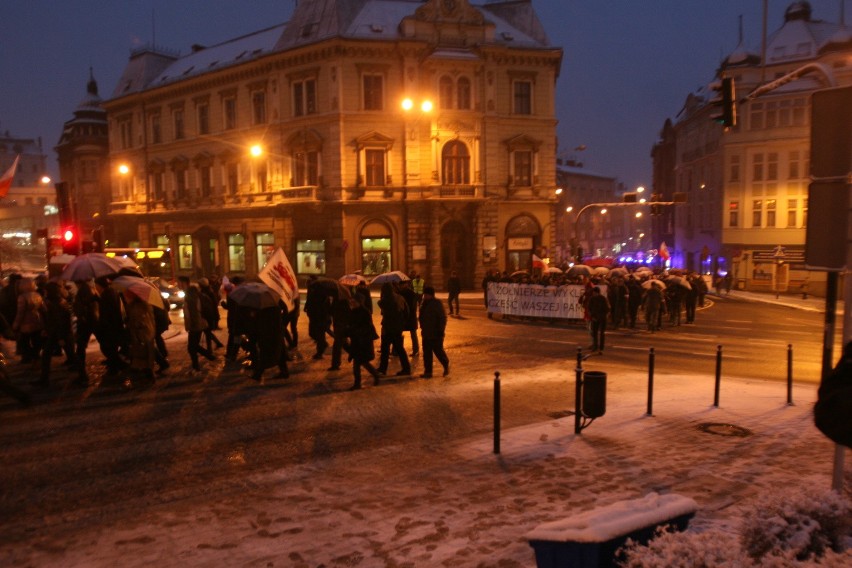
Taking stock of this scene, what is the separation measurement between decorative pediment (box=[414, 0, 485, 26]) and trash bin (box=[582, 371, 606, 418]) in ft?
112

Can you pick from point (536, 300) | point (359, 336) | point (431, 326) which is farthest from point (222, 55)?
point (359, 336)

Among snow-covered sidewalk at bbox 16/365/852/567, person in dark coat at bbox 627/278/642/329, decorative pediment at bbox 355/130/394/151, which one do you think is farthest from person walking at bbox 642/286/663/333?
decorative pediment at bbox 355/130/394/151

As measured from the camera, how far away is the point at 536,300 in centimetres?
2183

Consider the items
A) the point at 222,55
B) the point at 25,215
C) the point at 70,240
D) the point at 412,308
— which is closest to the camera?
the point at 412,308

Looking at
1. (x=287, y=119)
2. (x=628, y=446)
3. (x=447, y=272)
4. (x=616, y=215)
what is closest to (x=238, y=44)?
(x=287, y=119)

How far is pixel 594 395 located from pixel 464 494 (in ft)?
8.07

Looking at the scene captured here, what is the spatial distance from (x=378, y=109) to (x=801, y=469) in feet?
113

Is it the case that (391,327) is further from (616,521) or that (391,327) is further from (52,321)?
(616,521)

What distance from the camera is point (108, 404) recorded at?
34.2 ft

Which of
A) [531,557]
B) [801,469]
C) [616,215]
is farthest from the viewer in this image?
[616,215]

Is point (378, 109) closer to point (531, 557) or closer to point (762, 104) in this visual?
point (762, 104)

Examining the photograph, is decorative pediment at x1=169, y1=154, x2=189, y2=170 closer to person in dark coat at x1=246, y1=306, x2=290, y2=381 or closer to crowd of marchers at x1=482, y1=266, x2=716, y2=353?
crowd of marchers at x1=482, y1=266, x2=716, y2=353

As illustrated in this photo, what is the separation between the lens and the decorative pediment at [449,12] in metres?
38.0

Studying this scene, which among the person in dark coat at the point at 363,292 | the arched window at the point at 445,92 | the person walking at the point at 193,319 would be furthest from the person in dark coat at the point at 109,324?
the arched window at the point at 445,92
